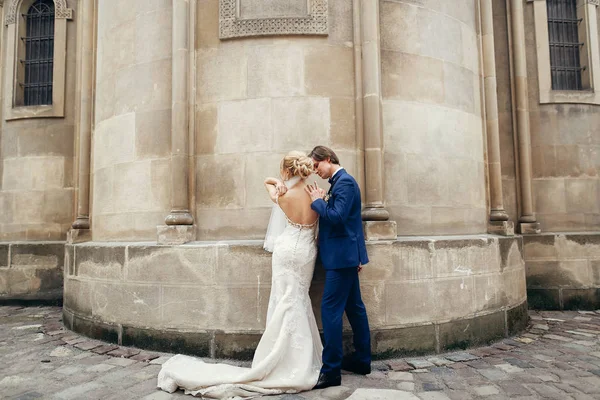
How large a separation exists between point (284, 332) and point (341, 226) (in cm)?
118

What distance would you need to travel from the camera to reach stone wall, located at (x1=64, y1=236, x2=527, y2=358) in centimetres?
535

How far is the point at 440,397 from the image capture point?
13.5 feet

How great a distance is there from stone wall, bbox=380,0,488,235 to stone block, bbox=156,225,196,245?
2.54 meters

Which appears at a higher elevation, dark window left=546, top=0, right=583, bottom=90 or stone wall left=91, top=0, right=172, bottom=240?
dark window left=546, top=0, right=583, bottom=90

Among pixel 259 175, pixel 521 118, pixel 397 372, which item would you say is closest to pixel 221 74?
pixel 259 175

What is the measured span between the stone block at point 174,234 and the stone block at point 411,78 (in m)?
3.02

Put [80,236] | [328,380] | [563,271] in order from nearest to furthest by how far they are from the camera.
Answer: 1. [328,380]
2. [80,236]
3. [563,271]

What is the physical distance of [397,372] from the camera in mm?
4852

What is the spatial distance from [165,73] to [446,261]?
4.38m

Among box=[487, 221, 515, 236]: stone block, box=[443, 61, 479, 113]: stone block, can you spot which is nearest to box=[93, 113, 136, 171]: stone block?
box=[443, 61, 479, 113]: stone block

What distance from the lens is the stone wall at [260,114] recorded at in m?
5.72

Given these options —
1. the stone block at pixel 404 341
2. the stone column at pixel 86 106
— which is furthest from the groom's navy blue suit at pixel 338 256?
the stone column at pixel 86 106

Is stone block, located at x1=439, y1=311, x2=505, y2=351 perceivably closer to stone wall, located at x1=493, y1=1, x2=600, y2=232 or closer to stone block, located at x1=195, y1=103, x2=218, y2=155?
stone wall, located at x1=493, y1=1, x2=600, y2=232

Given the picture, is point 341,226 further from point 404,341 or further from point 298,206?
point 404,341
